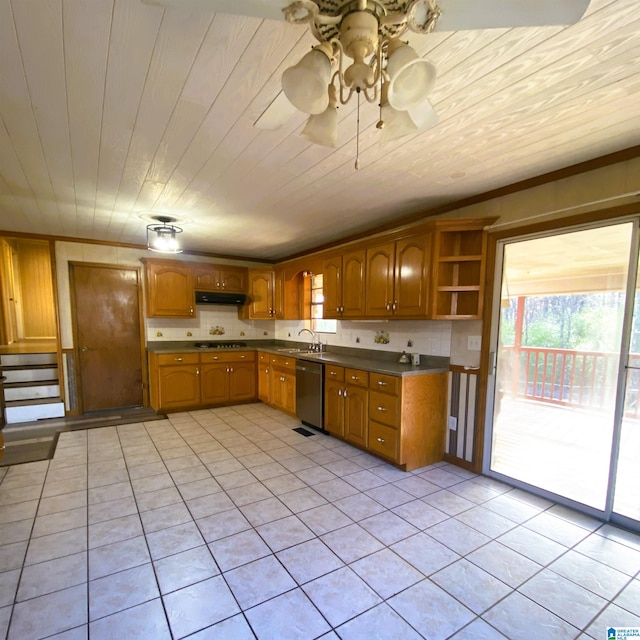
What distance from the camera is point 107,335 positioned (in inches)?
182

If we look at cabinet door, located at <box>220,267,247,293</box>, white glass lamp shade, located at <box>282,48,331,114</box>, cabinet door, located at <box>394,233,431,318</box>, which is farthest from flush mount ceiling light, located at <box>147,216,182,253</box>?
white glass lamp shade, located at <box>282,48,331,114</box>

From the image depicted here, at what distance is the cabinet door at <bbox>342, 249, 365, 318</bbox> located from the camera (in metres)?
3.56

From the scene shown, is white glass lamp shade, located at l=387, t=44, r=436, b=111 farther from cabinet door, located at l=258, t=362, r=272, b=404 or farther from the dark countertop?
cabinet door, located at l=258, t=362, r=272, b=404

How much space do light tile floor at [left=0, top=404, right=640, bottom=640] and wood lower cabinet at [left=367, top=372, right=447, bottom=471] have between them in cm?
16

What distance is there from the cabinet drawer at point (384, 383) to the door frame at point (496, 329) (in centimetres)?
73

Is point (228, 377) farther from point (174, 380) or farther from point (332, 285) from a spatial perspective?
point (332, 285)

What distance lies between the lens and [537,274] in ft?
8.71

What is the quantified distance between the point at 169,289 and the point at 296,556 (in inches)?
155

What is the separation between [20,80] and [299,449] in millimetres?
3277

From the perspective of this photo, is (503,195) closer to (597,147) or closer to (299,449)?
(597,147)

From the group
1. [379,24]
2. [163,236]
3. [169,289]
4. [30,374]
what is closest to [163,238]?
[163,236]

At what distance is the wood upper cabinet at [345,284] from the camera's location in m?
3.58

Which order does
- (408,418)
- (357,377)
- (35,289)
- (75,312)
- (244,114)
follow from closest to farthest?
1. (244,114)
2. (408,418)
3. (357,377)
4. (75,312)
5. (35,289)

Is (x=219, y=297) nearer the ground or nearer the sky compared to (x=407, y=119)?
nearer the ground
